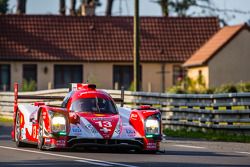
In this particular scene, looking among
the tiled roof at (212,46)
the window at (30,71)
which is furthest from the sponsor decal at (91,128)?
the window at (30,71)

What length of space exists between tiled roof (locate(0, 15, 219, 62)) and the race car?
4135cm

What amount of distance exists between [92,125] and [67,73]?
4311cm

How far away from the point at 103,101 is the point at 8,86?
4171cm

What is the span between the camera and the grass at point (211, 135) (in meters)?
24.9

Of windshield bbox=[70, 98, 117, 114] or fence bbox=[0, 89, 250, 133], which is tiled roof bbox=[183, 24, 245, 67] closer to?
fence bbox=[0, 89, 250, 133]

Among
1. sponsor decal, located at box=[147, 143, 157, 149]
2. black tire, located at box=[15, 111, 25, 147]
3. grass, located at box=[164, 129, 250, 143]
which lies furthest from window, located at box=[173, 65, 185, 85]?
sponsor decal, located at box=[147, 143, 157, 149]

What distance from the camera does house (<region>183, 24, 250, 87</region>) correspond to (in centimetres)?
6019

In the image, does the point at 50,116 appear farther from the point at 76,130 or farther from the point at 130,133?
the point at 130,133

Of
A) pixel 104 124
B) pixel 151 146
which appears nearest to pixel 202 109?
pixel 151 146

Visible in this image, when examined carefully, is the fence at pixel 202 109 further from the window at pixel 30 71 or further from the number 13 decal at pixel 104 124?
the window at pixel 30 71

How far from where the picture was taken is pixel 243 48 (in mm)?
60719

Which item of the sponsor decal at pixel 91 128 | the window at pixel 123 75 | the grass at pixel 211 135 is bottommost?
the grass at pixel 211 135

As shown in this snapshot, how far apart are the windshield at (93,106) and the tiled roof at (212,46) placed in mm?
40036

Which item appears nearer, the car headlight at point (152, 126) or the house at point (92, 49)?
the car headlight at point (152, 126)
